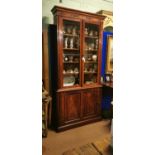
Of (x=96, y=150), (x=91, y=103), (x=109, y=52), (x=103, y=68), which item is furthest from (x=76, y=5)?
(x=96, y=150)

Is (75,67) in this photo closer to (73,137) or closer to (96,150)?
(73,137)

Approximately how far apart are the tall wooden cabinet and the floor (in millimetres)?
147

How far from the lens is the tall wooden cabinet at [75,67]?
303 cm

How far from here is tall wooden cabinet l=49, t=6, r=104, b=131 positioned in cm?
303

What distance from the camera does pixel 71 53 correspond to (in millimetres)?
3340

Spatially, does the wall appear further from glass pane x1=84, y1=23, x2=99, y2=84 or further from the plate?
the plate

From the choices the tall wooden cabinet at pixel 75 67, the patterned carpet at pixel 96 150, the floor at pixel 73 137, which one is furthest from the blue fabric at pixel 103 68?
the patterned carpet at pixel 96 150

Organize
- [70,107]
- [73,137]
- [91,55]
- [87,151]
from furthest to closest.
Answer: [91,55]
[70,107]
[73,137]
[87,151]

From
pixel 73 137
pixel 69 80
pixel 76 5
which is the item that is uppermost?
pixel 76 5

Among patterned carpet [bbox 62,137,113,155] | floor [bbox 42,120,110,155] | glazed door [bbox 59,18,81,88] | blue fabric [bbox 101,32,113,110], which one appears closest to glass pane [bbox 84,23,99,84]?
glazed door [bbox 59,18,81,88]

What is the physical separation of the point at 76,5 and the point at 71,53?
1139 millimetres

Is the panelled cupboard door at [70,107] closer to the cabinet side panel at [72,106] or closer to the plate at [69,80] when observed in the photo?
the cabinet side panel at [72,106]
